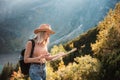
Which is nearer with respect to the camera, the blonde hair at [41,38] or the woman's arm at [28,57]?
the woman's arm at [28,57]

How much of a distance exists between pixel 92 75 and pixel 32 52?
67.0 feet

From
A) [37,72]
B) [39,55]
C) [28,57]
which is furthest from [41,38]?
[37,72]

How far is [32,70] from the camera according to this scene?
7793 mm

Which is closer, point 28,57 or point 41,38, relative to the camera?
point 28,57

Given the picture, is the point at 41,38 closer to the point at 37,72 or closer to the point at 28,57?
the point at 28,57

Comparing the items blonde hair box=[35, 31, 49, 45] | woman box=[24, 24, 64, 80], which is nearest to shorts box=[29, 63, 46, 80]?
woman box=[24, 24, 64, 80]

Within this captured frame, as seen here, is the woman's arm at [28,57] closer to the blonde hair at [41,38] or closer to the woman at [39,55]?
the woman at [39,55]

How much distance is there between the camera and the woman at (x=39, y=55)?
7732 mm

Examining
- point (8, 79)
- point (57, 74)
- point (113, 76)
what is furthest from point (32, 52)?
point (8, 79)

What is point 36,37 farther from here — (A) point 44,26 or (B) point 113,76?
(B) point 113,76

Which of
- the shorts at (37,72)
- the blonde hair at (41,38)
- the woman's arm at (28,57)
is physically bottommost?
the shorts at (37,72)

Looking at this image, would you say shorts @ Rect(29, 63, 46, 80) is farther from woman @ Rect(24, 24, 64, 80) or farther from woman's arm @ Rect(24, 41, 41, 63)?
woman's arm @ Rect(24, 41, 41, 63)

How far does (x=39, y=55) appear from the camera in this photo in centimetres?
789

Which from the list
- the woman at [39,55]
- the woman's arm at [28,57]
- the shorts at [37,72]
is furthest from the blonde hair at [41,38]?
the shorts at [37,72]
